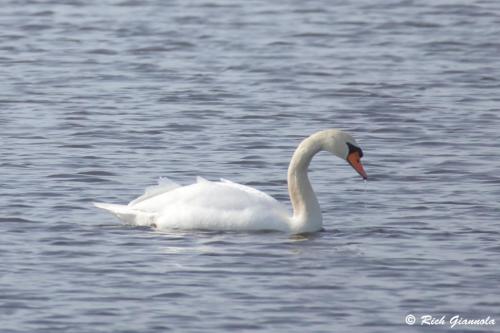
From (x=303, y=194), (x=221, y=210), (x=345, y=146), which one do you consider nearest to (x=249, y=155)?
(x=345, y=146)

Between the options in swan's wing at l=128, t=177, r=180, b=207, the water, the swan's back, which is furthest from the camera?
swan's wing at l=128, t=177, r=180, b=207

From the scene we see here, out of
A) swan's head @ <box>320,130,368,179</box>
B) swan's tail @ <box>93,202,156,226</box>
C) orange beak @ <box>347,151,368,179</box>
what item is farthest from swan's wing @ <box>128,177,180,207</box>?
orange beak @ <box>347,151,368,179</box>

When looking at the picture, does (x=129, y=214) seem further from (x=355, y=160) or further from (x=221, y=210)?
(x=355, y=160)

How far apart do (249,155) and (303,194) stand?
10.8 ft

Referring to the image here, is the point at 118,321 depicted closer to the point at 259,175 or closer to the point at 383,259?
the point at 383,259

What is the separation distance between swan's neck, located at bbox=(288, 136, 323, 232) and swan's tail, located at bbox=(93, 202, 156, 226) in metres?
1.08

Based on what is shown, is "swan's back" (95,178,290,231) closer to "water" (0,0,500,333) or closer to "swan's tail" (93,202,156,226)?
"swan's tail" (93,202,156,226)

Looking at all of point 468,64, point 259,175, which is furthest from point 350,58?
point 259,175

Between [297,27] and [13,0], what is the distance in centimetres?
672

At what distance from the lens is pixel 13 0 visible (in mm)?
30453

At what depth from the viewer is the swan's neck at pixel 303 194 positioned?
41.1 feet

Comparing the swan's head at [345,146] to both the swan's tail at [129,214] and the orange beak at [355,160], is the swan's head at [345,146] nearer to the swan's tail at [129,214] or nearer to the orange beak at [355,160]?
the orange beak at [355,160]

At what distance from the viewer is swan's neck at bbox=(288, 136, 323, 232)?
12531mm

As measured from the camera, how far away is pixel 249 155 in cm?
1595
